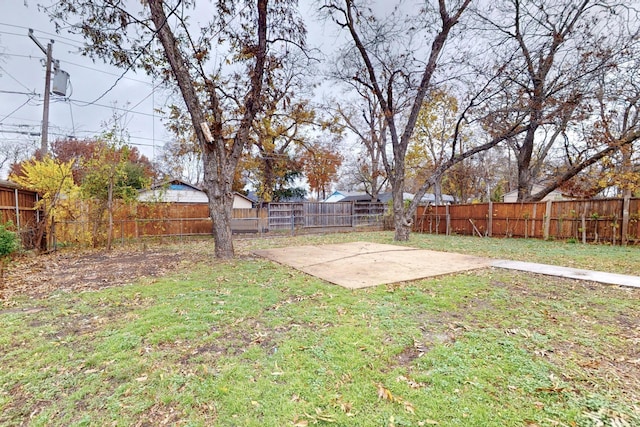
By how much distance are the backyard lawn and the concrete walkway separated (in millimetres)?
457

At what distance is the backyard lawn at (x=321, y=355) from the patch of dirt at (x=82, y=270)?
133 millimetres

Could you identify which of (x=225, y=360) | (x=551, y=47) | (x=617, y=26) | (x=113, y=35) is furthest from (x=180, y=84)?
(x=617, y=26)

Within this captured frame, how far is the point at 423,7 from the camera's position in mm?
9633

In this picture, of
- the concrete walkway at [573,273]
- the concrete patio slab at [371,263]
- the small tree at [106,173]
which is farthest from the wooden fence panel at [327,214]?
the concrete walkway at [573,273]

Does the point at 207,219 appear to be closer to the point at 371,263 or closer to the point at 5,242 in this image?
the point at 5,242

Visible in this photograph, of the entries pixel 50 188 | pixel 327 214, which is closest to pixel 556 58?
pixel 327 214

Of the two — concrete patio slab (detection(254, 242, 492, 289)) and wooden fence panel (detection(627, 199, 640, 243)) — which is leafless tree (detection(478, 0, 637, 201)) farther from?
concrete patio slab (detection(254, 242, 492, 289))

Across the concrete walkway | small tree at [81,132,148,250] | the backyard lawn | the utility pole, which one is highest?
the utility pole

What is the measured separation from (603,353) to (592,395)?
0.80m

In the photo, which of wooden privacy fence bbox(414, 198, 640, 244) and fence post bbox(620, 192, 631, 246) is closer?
fence post bbox(620, 192, 631, 246)

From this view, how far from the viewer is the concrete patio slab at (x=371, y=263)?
4986 millimetres

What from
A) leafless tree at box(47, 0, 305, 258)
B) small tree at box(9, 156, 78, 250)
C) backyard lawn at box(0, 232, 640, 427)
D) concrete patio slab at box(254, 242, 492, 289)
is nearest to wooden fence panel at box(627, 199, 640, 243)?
concrete patio slab at box(254, 242, 492, 289)

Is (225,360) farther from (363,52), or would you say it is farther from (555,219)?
(555,219)

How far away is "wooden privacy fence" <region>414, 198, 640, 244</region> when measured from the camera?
878 centimetres
